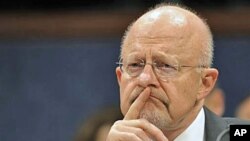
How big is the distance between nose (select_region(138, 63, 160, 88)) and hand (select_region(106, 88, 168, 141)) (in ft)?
0.06

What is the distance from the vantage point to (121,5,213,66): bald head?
7.69ft

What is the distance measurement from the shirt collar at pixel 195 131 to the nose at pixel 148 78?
0.71ft

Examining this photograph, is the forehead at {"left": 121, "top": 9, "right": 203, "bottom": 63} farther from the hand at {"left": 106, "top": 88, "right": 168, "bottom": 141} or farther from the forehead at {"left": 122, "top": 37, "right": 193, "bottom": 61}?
the hand at {"left": 106, "top": 88, "right": 168, "bottom": 141}

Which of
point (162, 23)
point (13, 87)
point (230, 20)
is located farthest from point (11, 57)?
point (162, 23)

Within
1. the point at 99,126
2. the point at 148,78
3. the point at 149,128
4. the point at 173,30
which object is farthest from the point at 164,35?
the point at 99,126

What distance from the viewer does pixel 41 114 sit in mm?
4207

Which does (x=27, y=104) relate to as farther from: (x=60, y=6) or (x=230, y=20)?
(x=230, y=20)

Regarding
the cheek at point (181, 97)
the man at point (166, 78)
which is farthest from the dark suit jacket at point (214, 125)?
the cheek at point (181, 97)

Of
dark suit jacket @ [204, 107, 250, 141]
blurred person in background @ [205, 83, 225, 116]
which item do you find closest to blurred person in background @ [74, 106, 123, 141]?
blurred person in background @ [205, 83, 225, 116]

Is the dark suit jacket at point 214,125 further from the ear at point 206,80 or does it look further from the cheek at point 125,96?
the cheek at point 125,96

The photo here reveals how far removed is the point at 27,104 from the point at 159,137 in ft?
7.06

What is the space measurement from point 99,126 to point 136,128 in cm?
99

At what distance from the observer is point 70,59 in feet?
13.8

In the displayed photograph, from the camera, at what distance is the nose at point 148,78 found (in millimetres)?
2258
